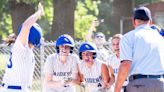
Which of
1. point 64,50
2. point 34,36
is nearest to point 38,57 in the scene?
point 64,50

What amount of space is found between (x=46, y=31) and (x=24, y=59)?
4251 cm

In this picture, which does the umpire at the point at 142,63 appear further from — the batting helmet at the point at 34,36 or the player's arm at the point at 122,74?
the batting helmet at the point at 34,36

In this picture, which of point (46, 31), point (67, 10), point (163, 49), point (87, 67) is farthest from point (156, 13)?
point (163, 49)

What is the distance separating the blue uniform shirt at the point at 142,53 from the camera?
752 cm

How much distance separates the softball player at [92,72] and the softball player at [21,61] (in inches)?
88.3

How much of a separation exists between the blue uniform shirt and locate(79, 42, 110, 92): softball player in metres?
2.22

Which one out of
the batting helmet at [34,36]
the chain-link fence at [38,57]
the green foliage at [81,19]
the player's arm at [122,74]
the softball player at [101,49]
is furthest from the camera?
the green foliage at [81,19]

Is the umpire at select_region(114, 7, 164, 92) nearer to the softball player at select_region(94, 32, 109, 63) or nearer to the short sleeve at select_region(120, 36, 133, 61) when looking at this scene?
the short sleeve at select_region(120, 36, 133, 61)

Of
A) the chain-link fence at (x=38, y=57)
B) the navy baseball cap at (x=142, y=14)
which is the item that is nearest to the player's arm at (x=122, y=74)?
the navy baseball cap at (x=142, y=14)

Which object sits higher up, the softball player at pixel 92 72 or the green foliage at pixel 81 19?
the green foliage at pixel 81 19

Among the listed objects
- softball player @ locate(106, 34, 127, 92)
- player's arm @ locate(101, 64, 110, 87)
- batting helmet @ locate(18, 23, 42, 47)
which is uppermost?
batting helmet @ locate(18, 23, 42, 47)

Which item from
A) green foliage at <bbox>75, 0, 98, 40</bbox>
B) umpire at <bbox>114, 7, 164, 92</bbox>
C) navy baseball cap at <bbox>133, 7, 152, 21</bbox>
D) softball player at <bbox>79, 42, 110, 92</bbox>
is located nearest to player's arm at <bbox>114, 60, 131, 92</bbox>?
umpire at <bbox>114, 7, 164, 92</bbox>

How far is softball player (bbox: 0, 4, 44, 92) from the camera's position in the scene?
24.6 feet

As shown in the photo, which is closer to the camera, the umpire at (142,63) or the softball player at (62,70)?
the umpire at (142,63)
